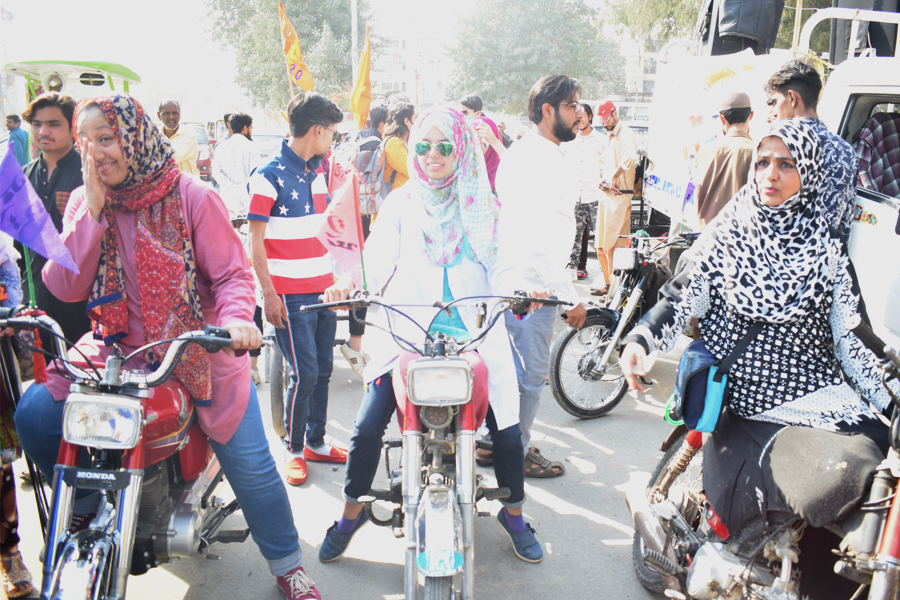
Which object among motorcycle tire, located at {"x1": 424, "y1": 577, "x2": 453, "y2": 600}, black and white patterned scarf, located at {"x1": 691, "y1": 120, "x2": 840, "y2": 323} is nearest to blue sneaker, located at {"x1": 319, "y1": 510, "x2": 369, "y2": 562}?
motorcycle tire, located at {"x1": 424, "y1": 577, "x2": 453, "y2": 600}

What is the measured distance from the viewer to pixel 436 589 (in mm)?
2084

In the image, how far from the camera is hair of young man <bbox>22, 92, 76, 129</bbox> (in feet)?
11.1

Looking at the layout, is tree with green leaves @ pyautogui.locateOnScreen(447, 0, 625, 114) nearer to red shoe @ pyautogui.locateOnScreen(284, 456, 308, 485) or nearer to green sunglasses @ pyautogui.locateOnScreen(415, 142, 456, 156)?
red shoe @ pyautogui.locateOnScreen(284, 456, 308, 485)

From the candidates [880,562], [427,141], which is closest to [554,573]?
[880,562]

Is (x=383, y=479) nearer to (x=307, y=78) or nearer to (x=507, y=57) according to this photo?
(x=307, y=78)

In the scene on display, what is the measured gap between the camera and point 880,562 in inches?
68.7

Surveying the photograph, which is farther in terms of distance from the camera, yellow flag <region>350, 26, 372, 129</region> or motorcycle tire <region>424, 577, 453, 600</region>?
yellow flag <region>350, 26, 372, 129</region>

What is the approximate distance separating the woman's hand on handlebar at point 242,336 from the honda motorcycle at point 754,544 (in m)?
1.62

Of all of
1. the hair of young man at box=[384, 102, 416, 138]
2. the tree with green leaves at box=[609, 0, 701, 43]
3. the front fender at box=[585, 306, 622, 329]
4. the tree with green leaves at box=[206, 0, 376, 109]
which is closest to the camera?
the front fender at box=[585, 306, 622, 329]

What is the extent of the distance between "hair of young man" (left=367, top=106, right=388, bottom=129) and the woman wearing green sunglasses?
4.10 m

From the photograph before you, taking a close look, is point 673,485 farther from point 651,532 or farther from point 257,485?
point 257,485

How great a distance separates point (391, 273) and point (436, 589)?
1349mm

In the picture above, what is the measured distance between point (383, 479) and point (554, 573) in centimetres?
126

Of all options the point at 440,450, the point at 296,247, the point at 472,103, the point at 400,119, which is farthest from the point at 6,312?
the point at 472,103
